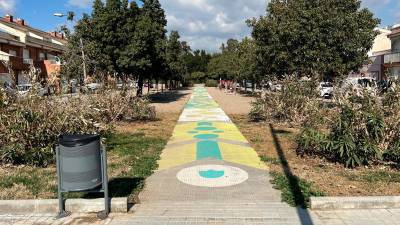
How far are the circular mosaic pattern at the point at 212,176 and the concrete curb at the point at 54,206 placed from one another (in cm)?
164

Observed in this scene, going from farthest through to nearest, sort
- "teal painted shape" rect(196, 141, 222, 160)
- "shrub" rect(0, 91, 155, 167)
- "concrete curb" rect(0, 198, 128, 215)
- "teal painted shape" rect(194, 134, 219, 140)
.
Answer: "teal painted shape" rect(194, 134, 219, 140) → "teal painted shape" rect(196, 141, 222, 160) → "shrub" rect(0, 91, 155, 167) → "concrete curb" rect(0, 198, 128, 215)

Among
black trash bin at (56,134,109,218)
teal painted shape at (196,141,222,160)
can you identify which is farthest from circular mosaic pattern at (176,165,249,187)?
black trash bin at (56,134,109,218)

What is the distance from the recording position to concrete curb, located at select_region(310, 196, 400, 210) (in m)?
5.65

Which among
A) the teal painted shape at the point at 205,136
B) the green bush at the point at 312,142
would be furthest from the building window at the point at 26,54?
the green bush at the point at 312,142

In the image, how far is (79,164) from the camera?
539 cm

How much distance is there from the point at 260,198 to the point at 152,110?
11.4 metres

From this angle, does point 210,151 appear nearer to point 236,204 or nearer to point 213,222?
point 236,204

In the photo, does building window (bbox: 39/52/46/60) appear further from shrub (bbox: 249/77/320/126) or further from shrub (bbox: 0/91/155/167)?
shrub (bbox: 0/91/155/167)

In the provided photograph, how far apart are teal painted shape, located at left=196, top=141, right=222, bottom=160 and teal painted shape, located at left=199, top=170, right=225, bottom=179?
1.30 metres

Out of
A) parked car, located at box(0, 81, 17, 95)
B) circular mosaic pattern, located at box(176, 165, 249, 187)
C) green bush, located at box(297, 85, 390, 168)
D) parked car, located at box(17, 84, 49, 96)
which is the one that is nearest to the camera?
circular mosaic pattern, located at box(176, 165, 249, 187)

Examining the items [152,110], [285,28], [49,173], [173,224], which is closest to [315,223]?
[173,224]

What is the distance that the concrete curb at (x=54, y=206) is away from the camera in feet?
18.5

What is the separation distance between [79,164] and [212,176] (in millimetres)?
2740

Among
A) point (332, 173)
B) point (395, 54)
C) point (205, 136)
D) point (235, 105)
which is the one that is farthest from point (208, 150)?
point (395, 54)
